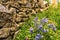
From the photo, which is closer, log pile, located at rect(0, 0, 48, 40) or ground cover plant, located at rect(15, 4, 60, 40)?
ground cover plant, located at rect(15, 4, 60, 40)

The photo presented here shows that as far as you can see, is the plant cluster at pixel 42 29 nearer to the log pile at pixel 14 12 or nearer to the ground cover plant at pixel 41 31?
the ground cover plant at pixel 41 31

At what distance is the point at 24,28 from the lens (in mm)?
5359

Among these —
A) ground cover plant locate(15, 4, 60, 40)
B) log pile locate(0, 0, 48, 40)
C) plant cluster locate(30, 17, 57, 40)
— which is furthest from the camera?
log pile locate(0, 0, 48, 40)

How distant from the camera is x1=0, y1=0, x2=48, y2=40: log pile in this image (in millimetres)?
5137

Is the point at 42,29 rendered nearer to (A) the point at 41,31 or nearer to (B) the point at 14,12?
(A) the point at 41,31

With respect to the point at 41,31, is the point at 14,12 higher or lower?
higher

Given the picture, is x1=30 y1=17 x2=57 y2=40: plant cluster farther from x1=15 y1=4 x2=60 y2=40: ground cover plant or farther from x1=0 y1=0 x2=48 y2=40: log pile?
x1=0 y1=0 x2=48 y2=40: log pile

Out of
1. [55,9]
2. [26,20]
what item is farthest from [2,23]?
[55,9]

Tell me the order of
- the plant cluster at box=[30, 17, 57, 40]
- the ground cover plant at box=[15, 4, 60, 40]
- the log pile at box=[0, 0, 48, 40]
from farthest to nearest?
the log pile at box=[0, 0, 48, 40]
the ground cover plant at box=[15, 4, 60, 40]
the plant cluster at box=[30, 17, 57, 40]

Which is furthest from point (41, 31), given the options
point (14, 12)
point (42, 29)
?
point (14, 12)

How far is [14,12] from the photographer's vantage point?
18.2ft

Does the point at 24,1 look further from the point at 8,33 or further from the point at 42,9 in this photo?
the point at 8,33

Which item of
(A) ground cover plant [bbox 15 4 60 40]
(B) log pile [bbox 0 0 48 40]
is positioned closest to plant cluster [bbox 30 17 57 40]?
(A) ground cover plant [bbox 15 4 60 40]

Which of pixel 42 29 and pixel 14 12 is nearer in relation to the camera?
pixel 42 29
